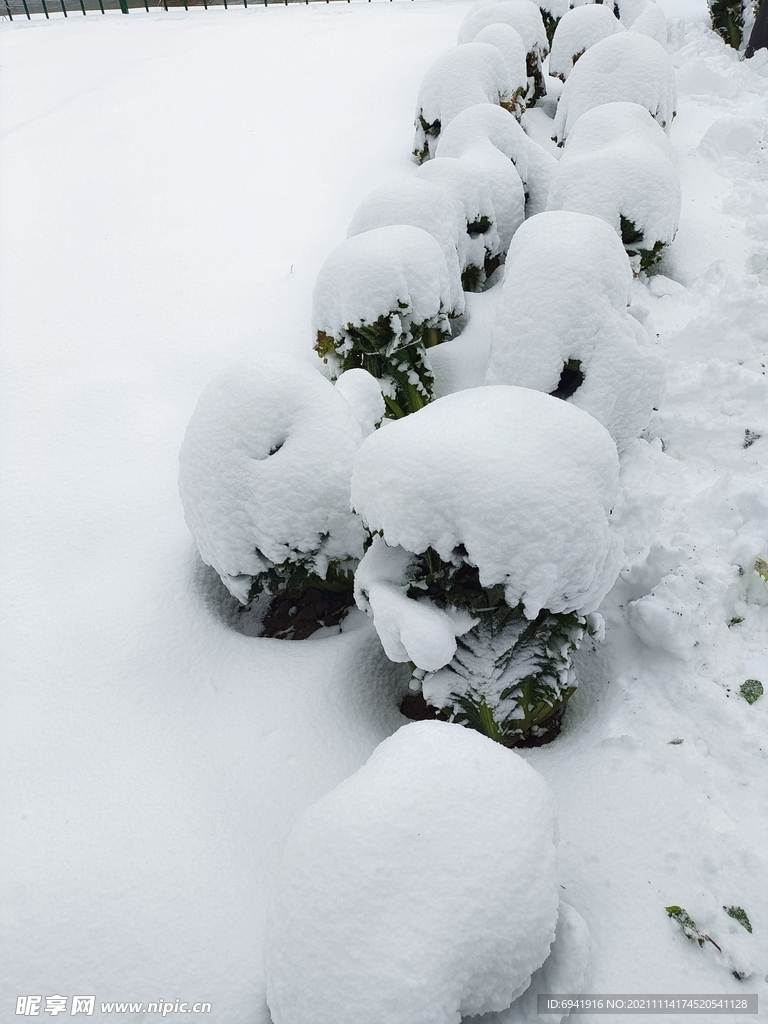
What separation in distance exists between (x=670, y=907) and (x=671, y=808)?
0.32 metres

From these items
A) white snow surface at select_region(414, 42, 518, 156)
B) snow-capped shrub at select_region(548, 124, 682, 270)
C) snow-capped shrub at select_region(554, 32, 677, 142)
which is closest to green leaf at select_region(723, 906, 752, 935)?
snow-capped shrub at select_region(548, 124, 682, 270)

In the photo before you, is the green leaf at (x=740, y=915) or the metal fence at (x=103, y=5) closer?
the green leaf at (x=740, y=915)

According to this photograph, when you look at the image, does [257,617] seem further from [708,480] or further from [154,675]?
[708,480]

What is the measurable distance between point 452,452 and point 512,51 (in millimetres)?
6315

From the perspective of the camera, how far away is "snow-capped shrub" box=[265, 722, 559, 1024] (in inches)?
66.1

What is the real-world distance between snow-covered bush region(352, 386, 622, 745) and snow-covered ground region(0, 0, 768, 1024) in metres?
0.45

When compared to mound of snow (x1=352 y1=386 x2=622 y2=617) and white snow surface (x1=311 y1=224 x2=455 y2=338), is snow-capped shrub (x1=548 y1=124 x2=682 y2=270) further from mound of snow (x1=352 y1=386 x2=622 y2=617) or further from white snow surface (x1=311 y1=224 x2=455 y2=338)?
mound of snow (x1=352 y1=386 x2=622 y2=617)

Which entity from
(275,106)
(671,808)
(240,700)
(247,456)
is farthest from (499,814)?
(275,106)

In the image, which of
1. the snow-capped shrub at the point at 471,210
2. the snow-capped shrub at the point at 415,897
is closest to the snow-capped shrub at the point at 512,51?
the snow-capped shrub at the point at 471,210

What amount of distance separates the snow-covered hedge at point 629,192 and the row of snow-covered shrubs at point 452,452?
14 millimetres

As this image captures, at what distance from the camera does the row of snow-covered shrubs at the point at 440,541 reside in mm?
1749

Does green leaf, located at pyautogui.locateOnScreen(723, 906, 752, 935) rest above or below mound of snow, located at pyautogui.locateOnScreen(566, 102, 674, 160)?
below

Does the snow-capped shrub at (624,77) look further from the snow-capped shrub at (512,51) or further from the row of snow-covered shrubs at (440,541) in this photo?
the row of snow-covered shrubs at (440,541)

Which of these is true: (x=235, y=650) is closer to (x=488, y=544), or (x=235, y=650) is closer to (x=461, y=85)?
(x=488, y=544)
